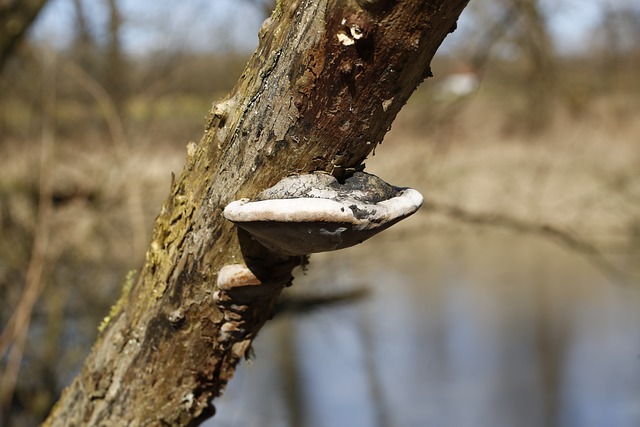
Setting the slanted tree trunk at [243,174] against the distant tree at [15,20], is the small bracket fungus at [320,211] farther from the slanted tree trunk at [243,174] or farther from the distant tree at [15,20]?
the distant tree at [15,20]

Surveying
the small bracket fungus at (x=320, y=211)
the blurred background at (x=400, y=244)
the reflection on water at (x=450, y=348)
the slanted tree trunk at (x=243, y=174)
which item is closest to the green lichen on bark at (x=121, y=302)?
the slanted tree trunk at (x=243, y=174)

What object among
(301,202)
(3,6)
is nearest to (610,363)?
(3,6)

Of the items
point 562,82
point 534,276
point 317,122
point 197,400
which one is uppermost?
point 562,82

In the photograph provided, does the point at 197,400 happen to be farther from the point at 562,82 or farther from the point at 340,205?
the point at 562,82

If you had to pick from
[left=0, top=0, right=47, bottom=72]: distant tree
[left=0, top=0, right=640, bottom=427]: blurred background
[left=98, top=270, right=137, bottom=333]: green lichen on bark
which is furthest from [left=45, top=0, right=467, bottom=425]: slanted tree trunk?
[left=0, top=0, right=47, bottom=72]: distant tree

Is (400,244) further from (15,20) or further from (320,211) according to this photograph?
(320,211)

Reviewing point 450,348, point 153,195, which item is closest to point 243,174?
point 153,195
